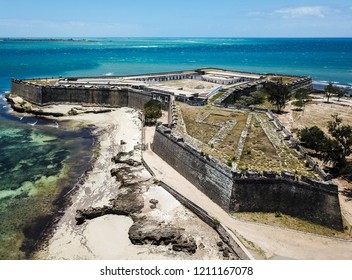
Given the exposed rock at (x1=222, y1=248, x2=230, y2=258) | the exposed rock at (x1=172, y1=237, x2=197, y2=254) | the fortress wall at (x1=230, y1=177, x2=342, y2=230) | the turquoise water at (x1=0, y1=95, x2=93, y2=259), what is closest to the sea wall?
the turquoise water at (x1=0, y1=95, x2=93, y2=259)

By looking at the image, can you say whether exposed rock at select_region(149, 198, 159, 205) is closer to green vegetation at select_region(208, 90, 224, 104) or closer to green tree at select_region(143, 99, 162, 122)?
green tree at select_region(143, 99, 162, 122)

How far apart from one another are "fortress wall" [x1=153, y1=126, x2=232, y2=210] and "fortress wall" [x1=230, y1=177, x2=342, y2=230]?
1212mm

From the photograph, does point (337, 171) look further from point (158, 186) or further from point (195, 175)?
point (158, 186)

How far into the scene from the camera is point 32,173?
36375mm

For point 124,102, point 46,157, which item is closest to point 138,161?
point 46,157

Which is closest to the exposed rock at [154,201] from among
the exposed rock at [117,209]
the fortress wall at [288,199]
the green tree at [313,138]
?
the exposed rock at [117,209]

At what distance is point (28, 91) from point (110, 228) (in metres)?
52.5

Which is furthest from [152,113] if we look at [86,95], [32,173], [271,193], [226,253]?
[226,253]

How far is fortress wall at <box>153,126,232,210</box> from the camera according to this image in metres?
28.0

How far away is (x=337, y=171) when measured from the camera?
1358 inches

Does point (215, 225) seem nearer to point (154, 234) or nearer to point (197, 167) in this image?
point (154, 234)

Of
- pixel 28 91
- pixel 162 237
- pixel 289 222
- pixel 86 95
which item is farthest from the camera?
pixel 28 91

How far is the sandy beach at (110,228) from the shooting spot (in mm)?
23531

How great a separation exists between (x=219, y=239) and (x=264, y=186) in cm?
573
